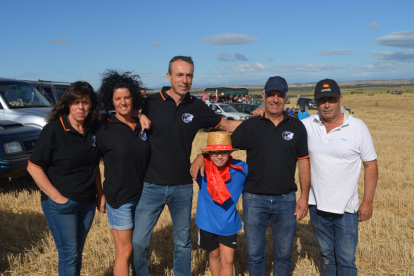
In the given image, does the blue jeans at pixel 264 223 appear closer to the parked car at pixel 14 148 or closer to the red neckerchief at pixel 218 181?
the red neckerchief at pixel 218 181

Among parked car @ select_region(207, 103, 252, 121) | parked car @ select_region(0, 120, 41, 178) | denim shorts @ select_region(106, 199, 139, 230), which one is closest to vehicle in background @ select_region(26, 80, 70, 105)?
parked car @ select_region(0, 120, 41, 178)

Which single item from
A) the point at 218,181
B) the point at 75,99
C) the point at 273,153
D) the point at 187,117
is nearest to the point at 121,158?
the point at 75,99

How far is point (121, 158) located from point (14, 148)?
4.43 meters

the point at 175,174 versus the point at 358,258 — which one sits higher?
the point at 175,174

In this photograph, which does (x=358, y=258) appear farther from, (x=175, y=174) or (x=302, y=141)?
(x=175, y=174)

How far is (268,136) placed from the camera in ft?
10.7

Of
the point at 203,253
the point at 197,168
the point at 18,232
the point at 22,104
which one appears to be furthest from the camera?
the point at 22,104

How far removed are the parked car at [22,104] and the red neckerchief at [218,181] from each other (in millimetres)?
5434

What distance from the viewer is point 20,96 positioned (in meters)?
8.34

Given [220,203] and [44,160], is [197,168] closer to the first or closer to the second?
[220,203]

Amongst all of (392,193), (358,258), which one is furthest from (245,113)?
(358,258)

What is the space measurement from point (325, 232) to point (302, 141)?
0.95 metres

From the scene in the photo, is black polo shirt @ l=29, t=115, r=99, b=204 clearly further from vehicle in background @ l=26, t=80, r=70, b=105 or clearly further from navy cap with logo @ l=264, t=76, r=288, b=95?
vehicle in background @ l=26, t=80, r=70, b=105

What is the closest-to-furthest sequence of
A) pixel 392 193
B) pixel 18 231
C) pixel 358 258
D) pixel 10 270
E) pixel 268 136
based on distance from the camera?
pixel 268 136 < pixel 10 270 < pixel 358 258 < pixel 18 231 < pixel 392 193
